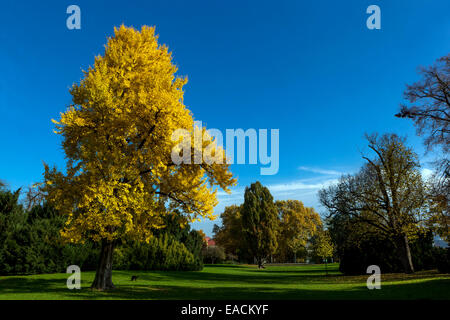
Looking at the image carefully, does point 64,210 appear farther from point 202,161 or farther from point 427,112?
point 427,112

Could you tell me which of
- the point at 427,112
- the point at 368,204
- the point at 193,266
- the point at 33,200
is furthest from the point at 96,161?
the point at 33,200

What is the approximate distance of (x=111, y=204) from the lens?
1189cm

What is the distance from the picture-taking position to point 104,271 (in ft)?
45.4

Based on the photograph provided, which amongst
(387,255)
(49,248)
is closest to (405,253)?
(387,255)

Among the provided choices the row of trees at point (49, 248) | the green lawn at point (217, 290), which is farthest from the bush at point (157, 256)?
the green lawn at point (217, 290)

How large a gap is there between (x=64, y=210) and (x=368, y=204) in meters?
23.5

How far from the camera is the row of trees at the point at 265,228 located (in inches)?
1759

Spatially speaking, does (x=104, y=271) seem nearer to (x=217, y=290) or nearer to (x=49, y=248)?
(x=217, y=290)

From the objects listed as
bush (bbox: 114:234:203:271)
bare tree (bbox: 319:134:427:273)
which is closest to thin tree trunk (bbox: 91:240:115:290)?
bush (bbox: 114:234:203:271)

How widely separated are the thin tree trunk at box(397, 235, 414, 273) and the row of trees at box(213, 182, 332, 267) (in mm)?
7893

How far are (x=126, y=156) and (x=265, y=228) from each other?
112 feet

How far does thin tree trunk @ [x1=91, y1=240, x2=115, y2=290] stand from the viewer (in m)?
13.6

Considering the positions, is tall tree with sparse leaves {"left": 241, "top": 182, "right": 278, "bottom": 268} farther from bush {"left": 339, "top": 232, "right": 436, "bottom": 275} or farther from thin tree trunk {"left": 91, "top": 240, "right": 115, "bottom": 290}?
thin tree trunk {"left": 91, "top": 240, "right": 115, "bottom": 290}

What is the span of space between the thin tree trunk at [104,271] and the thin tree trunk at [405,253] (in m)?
22.3
